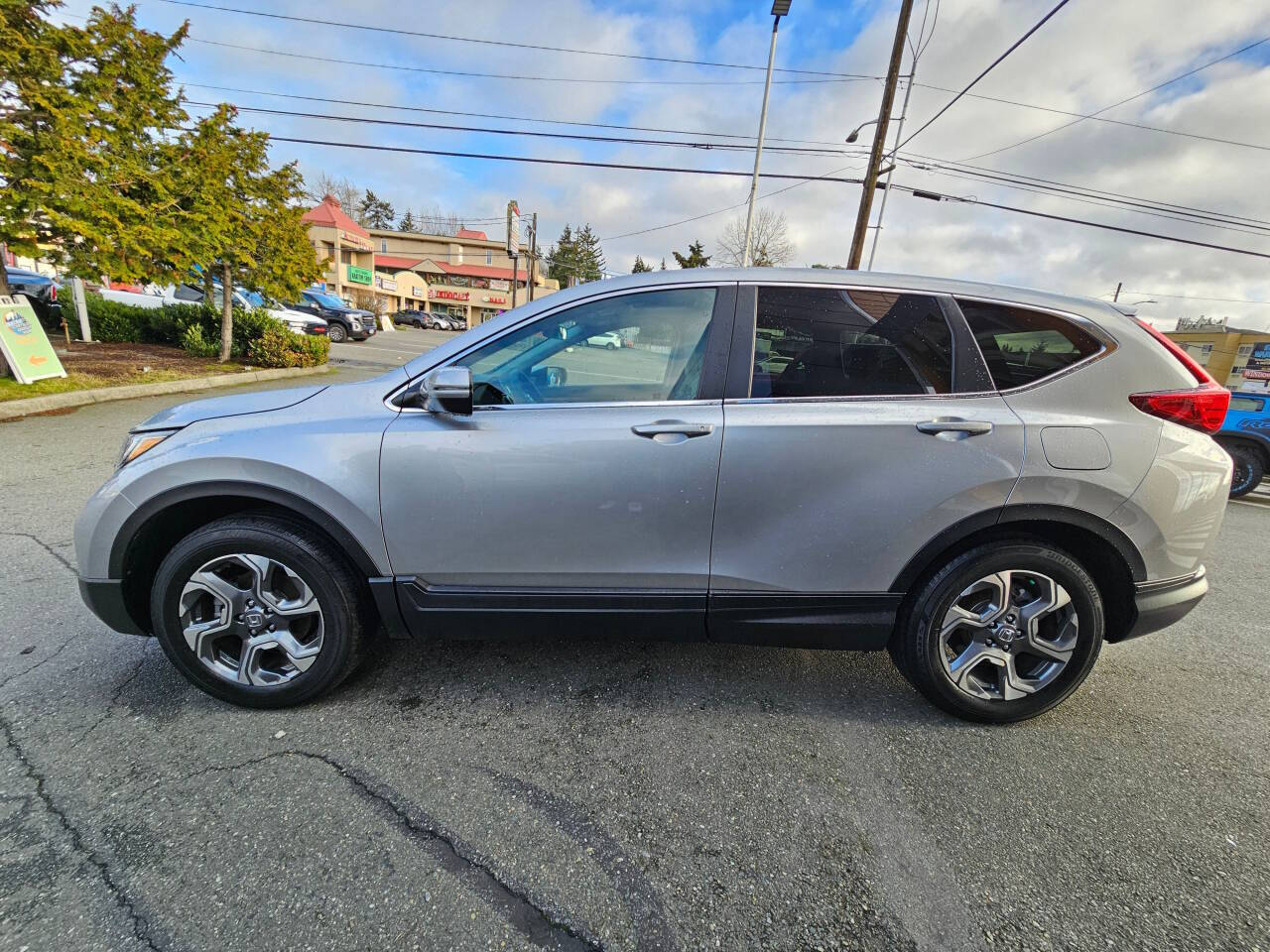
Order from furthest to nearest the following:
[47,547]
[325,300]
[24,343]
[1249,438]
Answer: [325,300]
[24,343]
[1249,438]
[47,547]

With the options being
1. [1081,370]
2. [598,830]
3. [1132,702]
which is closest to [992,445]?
[1081,370]

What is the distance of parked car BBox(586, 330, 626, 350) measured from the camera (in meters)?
2.36

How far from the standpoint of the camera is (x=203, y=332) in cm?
1298

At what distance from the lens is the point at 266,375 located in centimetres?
1154

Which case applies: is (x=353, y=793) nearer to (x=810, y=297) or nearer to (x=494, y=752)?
(x=494, y=752)

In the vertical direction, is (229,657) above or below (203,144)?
below

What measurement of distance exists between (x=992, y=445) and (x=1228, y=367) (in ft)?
164

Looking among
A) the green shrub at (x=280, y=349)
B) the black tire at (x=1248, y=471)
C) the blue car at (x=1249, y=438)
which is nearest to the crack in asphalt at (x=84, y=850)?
the blue car at (x=1249, y=438)

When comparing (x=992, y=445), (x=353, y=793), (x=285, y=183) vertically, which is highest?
(x=285, y=183)

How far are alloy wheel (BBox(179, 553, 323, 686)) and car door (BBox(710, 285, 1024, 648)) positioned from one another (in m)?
1.70

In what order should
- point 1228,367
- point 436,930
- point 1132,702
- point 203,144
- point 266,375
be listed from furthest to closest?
point 1228,367 < point 266,375 < point 203,144 < point 1132,702 < point 436,930

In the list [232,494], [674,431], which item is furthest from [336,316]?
[674,431]

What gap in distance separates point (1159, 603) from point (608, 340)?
2515 mm

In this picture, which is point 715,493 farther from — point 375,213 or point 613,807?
point 375,213
